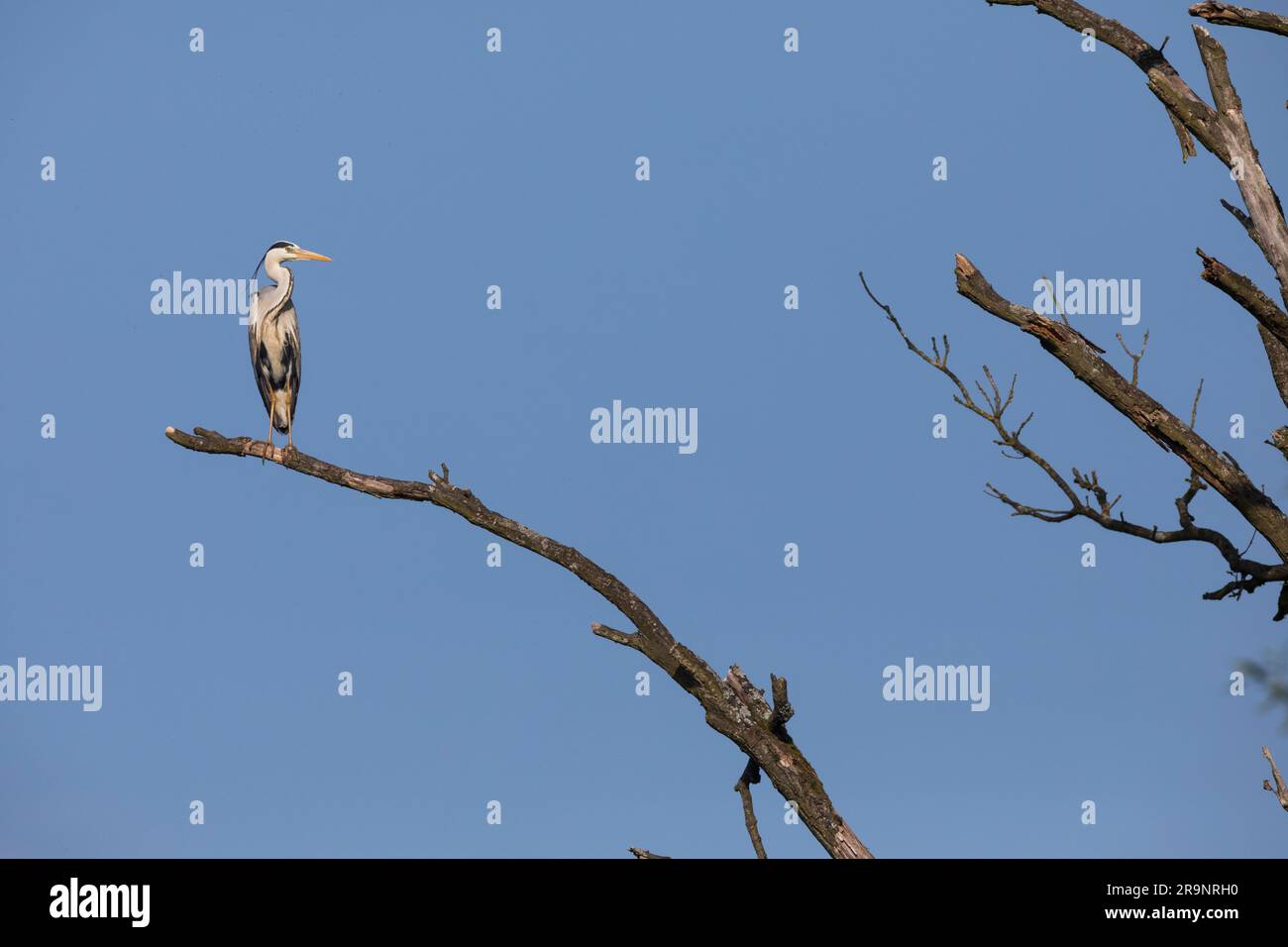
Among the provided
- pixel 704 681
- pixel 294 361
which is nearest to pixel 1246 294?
pixel 704 681

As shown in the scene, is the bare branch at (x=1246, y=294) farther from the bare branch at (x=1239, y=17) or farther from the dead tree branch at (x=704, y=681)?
the dead tree branch at (x=704, y=681)

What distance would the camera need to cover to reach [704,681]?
8609 mm

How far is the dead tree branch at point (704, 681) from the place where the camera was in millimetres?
8359

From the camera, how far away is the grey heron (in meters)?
15.8

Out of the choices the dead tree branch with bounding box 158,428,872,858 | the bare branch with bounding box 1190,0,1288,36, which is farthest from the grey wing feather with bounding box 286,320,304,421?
the bare branch with bounding box 1190,0,1288,36

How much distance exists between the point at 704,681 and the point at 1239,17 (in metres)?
4.80

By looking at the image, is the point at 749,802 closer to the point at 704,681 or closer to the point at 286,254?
the point at 704,681

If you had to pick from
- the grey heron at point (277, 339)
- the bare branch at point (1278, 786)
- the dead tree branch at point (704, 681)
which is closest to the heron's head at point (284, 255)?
the grey heron at point (277, 339)

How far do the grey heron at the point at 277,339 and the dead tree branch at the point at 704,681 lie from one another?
22.9 ft

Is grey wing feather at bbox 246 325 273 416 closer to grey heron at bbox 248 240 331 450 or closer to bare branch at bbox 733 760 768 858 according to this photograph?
grey heron at bbox 248 240 331 450

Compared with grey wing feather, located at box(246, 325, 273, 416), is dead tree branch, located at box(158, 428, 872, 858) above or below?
below

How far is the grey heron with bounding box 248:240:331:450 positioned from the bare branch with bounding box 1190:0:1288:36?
9.50m
